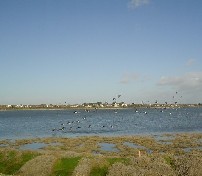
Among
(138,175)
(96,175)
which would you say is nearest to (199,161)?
(138,175)

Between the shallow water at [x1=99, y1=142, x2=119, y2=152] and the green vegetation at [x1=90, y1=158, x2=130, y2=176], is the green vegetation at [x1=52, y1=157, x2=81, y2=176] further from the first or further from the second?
the shallow water at [x1=99, y1=142, x2=119, y2=152]

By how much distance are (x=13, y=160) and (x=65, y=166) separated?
9044mm

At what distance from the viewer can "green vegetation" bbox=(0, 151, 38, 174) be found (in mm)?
41812

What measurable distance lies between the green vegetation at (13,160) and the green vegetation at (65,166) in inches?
212

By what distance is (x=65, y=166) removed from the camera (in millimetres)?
39406

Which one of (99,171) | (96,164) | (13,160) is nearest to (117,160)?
(96,164)

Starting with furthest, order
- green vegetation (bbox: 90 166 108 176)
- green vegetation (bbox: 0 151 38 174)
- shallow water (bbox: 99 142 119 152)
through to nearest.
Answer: shallow water (bbox: 99 142 119 152)
green vegetation (bbox: 0 151 38 174)
green vegetation (bbox: 90 166 108 176)

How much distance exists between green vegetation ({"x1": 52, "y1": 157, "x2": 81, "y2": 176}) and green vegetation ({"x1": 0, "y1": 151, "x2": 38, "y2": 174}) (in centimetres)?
539

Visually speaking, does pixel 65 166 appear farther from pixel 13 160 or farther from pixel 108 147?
pixel 108 147

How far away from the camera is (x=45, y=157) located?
41.3 m

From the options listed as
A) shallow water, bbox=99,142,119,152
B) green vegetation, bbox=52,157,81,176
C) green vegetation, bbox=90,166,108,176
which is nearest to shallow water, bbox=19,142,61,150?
shallow water, bbox=99,142,119,152

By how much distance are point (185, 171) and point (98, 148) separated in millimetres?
33949

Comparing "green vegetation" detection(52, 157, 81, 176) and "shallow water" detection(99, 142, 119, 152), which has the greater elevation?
"green vegetation" detection(52, 157, 81, 176)

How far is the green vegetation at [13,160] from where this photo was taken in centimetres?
4181
